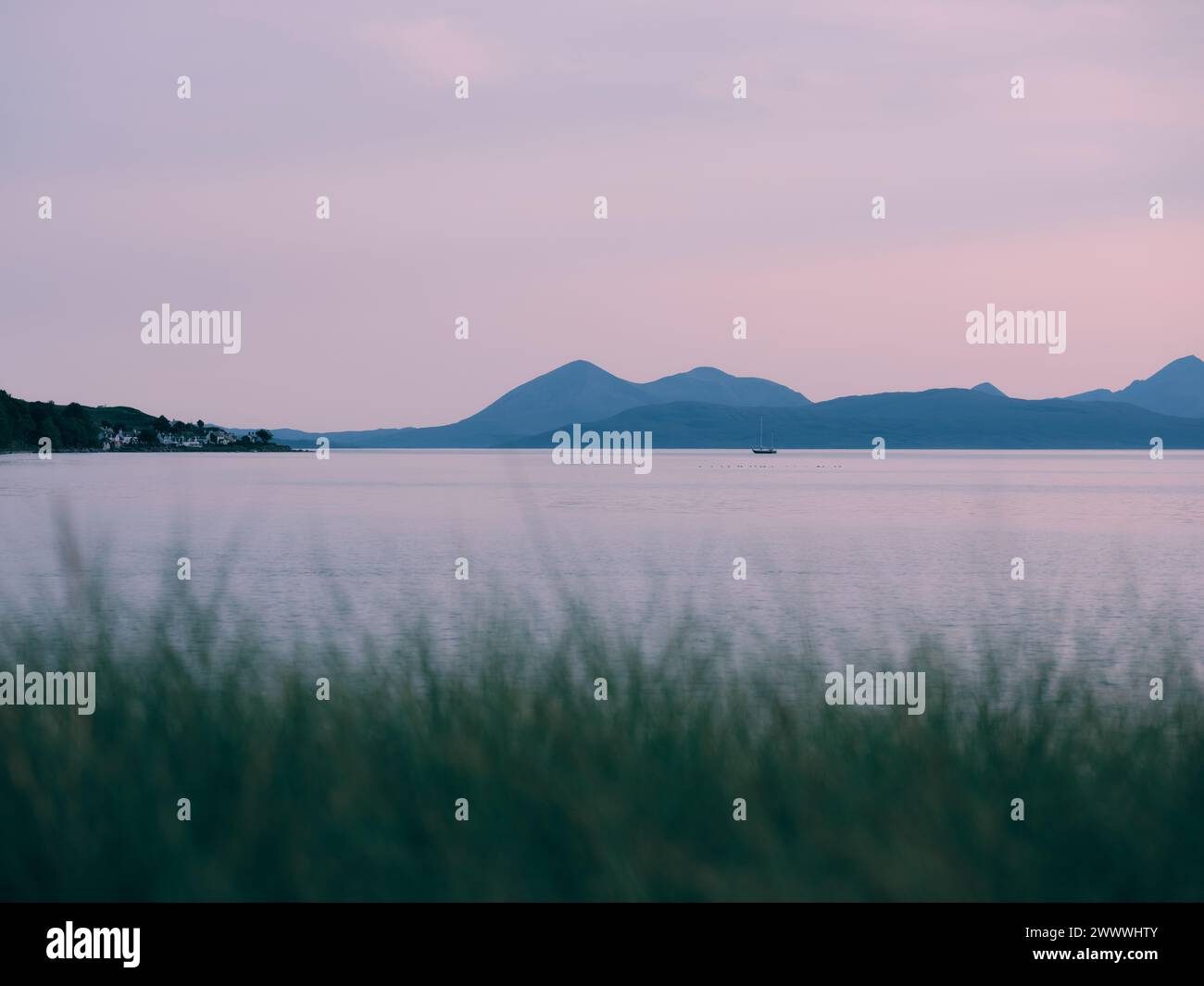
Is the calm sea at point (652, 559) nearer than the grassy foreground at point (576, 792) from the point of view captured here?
No

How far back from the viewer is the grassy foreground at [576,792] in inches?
291

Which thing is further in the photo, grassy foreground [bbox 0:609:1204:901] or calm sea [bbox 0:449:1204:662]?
calm sea [bbox 0:449:1204:662]

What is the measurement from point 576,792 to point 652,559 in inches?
443

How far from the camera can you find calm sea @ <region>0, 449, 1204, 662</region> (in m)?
20.2

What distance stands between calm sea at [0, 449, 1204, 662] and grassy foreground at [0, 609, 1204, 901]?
1.20 m

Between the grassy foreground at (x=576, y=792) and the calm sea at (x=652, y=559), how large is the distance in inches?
47.1

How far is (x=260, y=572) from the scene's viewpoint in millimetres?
31109

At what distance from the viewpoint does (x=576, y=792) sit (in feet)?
26.1

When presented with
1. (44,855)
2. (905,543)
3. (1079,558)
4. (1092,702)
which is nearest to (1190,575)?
(1079,558)

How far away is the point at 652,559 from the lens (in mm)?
19141

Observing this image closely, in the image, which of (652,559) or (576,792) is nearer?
(576,792)
